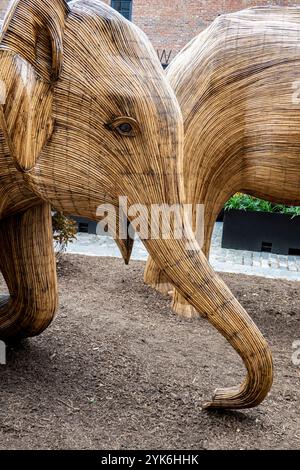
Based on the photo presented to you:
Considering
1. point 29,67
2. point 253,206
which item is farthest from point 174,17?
point 29,67

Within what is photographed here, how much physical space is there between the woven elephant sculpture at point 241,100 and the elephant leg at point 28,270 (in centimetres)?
103

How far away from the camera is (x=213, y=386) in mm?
2418

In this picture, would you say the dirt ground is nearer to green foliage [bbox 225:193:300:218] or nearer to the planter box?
the planter box

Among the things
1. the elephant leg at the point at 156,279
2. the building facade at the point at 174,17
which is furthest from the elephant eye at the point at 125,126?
the building facade at the point at 174,17

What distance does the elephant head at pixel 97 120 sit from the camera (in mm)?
1661

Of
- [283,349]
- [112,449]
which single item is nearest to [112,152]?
[112,449]

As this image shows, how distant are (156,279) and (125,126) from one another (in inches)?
93.5

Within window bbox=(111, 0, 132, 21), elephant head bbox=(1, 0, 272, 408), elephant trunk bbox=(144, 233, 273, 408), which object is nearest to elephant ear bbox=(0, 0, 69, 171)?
elephant head bbox=(1, 0, 272, 408)

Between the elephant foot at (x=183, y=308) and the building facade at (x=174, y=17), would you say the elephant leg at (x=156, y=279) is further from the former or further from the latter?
the building facade at (x=174, y=17)

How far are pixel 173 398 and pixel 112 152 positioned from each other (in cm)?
108

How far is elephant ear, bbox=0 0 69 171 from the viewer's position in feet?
5.40

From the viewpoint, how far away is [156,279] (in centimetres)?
399

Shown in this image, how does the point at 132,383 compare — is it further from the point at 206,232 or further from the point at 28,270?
the point at 206,232

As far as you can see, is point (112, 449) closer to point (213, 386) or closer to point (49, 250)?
point (213, 386)
